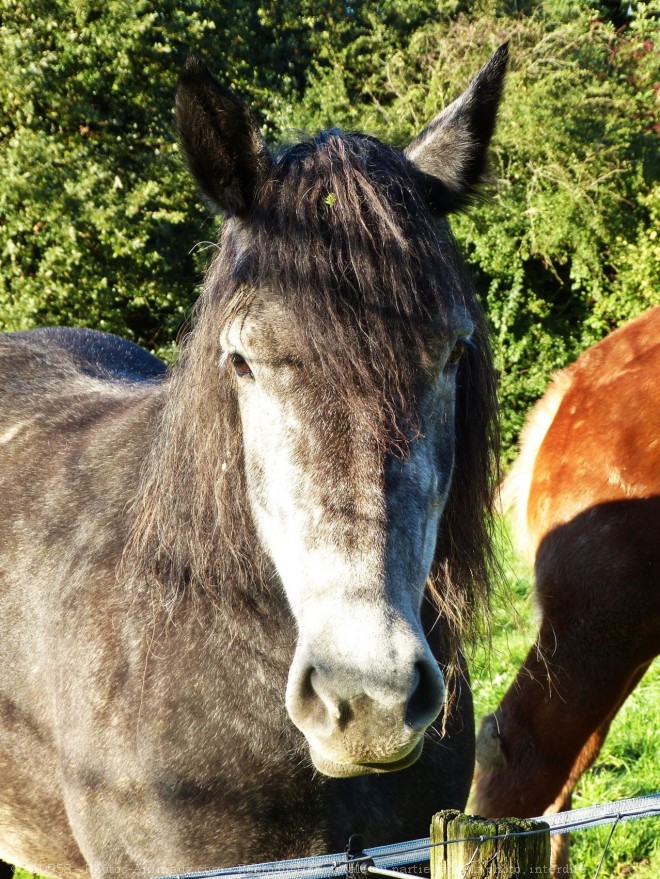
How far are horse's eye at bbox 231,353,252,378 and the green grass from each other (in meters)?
1.07

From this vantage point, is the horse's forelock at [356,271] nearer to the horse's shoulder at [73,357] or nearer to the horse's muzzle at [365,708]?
the horse's muzzle at [365,708]

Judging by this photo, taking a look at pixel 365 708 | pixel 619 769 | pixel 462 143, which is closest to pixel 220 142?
pixel 462 143

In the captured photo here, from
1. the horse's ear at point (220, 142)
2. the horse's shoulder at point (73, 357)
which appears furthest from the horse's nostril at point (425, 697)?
the horse's shoulder at point (73, 357)

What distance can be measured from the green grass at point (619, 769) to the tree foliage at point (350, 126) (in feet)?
24.5

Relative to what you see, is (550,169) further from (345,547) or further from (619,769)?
(345,547)

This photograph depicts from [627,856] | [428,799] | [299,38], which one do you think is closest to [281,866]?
[428,799]

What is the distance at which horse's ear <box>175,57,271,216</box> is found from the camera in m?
1.91

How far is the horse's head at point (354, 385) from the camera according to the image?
1.46m

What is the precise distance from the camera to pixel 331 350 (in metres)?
1.67

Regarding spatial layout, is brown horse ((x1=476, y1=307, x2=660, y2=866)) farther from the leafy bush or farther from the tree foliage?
the leafy bush

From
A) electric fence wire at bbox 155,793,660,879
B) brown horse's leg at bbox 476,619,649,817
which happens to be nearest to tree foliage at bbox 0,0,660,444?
brown horse's leg at bbox 476,619,649,817

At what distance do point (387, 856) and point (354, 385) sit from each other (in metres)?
0.94

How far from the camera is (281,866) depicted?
5.40 ft

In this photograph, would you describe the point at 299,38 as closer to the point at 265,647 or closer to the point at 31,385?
the point at 31,385
